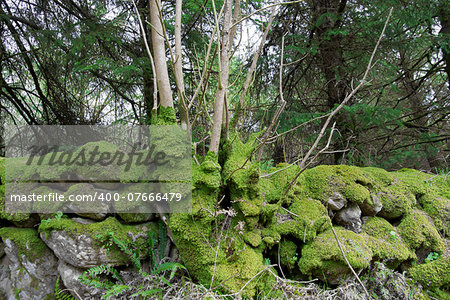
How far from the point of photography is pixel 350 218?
262 centimetres

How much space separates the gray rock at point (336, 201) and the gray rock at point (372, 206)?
231 millimetres

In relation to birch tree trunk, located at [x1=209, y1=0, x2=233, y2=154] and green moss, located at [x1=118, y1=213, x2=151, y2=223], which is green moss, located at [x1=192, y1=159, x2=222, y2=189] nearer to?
birch tree trunk, located at [x1=209, y1=0, x2=233, y2=154]

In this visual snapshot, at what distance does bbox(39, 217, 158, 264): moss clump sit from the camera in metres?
2.10

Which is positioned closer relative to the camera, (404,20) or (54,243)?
(54,243)

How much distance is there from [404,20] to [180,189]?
425cm

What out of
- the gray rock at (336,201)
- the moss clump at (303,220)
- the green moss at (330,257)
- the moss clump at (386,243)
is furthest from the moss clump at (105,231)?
the moss clump at (386,243)

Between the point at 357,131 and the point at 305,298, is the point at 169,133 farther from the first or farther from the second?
the point at 357,131

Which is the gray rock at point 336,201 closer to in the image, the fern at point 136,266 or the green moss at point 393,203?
the green moss at point 393,203

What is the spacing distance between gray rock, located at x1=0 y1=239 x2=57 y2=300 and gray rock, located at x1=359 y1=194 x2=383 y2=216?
3.01 metres

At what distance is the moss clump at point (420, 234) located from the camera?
2557mm

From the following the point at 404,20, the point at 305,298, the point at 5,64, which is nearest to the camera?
the point at 305,298

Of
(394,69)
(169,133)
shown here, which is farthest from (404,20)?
(169,133)

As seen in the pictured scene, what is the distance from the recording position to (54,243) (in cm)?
215

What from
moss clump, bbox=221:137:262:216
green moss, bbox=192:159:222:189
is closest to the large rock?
green moss, bbox=192:159:222:189
